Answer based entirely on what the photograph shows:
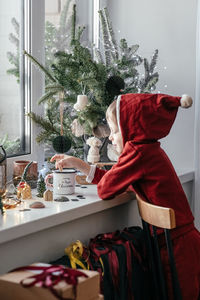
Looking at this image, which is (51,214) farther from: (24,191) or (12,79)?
(12,79)

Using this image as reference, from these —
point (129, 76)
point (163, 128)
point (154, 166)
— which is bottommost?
point (154, 166)

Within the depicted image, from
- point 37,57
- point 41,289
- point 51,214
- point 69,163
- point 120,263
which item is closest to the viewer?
point 41,289

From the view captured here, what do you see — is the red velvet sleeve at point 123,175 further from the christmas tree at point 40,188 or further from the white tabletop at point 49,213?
the christmas tree at point 40,188

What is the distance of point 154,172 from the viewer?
1800 mm

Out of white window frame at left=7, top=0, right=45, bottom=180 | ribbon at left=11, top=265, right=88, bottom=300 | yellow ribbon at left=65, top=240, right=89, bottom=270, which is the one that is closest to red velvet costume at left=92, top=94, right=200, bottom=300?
yellow ribbon at left=65, top=240, right=89, bottom=270

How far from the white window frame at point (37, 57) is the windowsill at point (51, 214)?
0.38 metres

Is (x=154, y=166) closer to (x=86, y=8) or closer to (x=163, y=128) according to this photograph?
(x=163, y=128)

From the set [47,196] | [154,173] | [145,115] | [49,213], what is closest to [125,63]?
[145,115]

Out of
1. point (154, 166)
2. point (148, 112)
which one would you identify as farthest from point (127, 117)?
point (154, 166)

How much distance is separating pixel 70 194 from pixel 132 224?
35 centimetres

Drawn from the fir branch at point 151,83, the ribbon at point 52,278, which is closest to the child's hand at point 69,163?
the fir branch at point 151,83

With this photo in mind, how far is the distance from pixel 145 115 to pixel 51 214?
481 millimetres

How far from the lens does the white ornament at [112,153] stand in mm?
2145

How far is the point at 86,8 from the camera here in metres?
2.62
